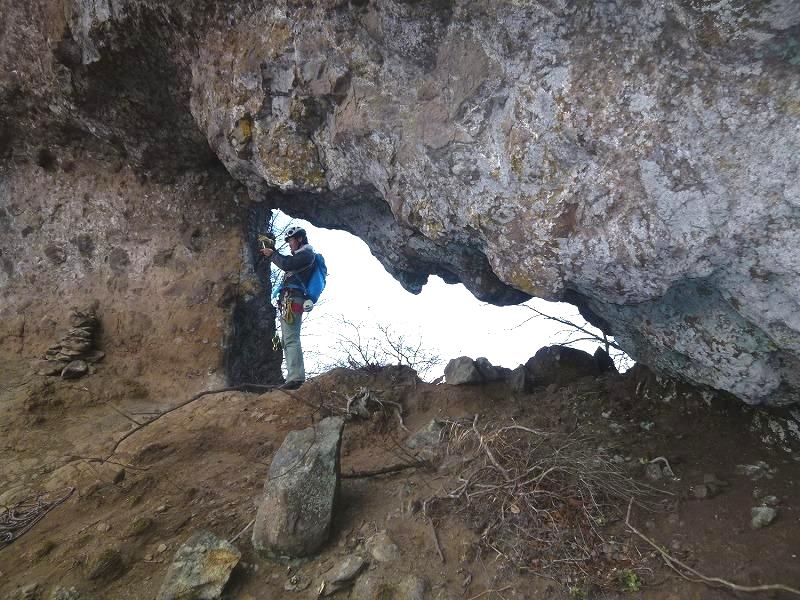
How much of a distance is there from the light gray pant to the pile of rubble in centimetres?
221

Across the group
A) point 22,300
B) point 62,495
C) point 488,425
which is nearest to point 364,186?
point 488,425

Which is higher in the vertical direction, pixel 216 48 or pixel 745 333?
pixel 216 48

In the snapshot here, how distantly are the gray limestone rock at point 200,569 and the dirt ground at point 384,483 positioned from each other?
10 centimetres

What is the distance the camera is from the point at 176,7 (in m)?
4.48

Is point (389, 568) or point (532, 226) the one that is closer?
point (389, 568)

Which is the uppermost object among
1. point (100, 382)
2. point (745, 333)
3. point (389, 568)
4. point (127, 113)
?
point (127, 113)

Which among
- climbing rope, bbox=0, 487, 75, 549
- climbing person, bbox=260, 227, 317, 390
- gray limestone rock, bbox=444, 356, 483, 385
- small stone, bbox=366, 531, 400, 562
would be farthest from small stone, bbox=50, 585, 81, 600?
gray limestone rock, bbox=444, 356, 483, 385

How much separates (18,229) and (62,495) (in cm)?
396

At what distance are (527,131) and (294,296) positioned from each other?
3.10 meters

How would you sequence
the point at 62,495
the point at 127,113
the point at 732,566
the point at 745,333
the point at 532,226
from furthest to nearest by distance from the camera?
the point at 127,113 → the point at 62,495 → the point at 532,226 → the point at 745,333 → the point at 732,566

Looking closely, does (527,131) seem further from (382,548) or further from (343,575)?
(343,575)

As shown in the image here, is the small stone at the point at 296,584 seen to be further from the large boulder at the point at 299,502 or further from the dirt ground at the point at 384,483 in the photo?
the large boulder at the point at 299,502

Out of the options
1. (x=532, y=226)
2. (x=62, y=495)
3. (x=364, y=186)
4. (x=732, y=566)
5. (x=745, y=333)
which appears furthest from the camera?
(x=364, y=186)

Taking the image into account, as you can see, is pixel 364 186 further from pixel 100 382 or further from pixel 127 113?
pixel 100 382
